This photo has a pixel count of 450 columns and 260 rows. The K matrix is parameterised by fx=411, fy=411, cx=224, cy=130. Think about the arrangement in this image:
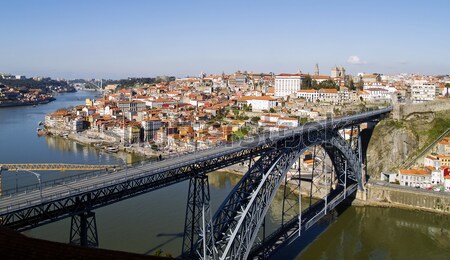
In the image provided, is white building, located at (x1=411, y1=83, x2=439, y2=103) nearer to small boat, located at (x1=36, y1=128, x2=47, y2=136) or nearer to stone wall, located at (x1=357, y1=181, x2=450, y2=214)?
stone wall, located at (x1=357, y1=181, x2=450, y2=214)

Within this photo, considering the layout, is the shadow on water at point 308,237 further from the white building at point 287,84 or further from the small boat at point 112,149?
the white building at point 287,84

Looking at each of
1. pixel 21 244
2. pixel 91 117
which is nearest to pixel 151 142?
pixel 91 117

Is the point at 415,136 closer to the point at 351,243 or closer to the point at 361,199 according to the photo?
the point at 361,199

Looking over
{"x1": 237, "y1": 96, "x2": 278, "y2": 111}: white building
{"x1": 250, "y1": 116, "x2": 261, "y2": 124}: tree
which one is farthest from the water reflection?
{"x1": 237, "y1": 96, "x2": 278, "y2": 111}: white building

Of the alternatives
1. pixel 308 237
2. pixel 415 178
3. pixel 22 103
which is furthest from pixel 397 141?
pixel 22 103

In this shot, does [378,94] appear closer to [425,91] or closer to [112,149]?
[425,91]
